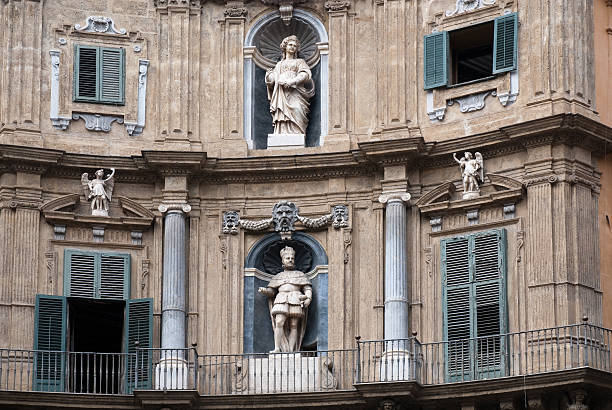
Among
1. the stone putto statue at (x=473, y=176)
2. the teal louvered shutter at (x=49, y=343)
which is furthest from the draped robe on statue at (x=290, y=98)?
the teal louvered shutter at (x=49, y=343)

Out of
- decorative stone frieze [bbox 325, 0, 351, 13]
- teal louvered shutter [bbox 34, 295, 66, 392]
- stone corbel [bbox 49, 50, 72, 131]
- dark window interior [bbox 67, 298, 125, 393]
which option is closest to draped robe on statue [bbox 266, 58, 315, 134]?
decorative stone frieze [bbox 325, 0, 351, 13]

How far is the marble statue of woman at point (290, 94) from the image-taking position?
40.6 m

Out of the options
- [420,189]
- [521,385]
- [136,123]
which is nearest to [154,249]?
[136,123]

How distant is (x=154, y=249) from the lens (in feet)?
131

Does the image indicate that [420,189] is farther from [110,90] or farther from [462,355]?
[110,90]

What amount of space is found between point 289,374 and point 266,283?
7.03ft

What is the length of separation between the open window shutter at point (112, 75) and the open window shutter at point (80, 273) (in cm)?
312

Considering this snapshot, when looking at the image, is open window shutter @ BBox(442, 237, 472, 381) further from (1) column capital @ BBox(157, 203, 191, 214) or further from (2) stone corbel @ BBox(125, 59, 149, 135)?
(2) stone corbel @ BBox(125, 59, 149, 135)

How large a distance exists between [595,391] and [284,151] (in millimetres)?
7987

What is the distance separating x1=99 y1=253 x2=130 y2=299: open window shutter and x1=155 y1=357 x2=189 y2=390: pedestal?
1.73 m

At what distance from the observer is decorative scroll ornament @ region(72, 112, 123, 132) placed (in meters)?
40.3

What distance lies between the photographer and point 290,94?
134 ft

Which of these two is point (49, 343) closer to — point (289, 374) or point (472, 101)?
point (289, 374)

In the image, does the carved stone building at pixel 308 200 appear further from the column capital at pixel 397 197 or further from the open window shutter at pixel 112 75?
the column capital at pixel 397 197
